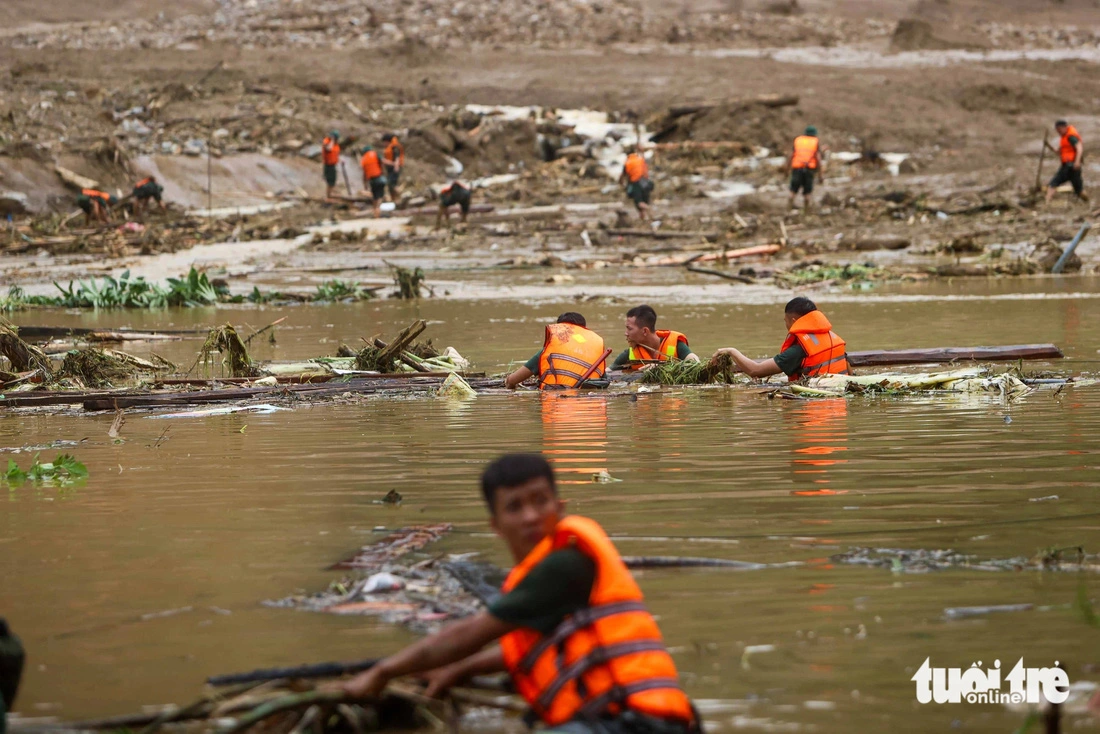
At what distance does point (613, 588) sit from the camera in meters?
3.84

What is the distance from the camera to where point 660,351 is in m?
12.0

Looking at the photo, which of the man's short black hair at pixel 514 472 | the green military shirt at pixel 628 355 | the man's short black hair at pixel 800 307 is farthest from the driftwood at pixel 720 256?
the man's short black hair at pixel 514 472

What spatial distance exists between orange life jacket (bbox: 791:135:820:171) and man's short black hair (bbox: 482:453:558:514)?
24492mm

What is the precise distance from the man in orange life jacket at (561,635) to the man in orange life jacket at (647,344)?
25.5ft

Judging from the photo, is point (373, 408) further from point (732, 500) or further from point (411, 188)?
point (411, 188)

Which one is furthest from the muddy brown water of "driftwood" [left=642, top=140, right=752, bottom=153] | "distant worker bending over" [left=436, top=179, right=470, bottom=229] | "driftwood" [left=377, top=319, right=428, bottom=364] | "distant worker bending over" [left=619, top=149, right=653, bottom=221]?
"driftwood" [left=642, top=140, right=752, bottom=153]

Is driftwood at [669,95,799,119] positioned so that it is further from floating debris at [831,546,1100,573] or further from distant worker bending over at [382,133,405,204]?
floating debris at [831,546,1100,573]

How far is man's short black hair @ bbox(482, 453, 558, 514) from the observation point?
3955mm

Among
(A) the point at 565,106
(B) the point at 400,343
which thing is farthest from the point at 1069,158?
(A) the point at 565,106

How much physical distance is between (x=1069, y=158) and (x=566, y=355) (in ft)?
58.0

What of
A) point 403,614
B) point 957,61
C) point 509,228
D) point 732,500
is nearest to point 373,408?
point 732,500

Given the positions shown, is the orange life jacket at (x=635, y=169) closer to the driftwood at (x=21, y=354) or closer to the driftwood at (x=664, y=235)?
the driftwood at (x=664, y=235)

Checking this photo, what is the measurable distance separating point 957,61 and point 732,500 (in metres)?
46.3

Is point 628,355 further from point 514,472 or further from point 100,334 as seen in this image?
point 514,472
